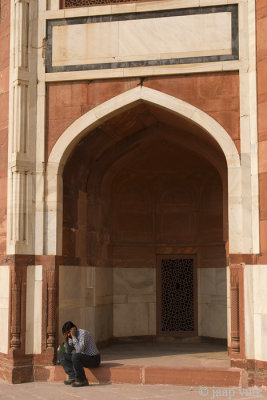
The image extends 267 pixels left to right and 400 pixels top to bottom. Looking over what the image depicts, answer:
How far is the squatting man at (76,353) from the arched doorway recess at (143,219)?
1.30 meters

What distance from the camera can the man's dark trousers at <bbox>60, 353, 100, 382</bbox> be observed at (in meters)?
7.11

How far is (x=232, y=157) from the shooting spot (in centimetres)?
735

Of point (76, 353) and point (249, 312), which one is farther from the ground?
point (249, 312)

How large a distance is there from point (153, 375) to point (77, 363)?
3.28 ft

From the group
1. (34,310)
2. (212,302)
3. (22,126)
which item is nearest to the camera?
(34,310)

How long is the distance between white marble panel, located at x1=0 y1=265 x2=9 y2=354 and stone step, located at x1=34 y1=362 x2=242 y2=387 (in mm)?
579

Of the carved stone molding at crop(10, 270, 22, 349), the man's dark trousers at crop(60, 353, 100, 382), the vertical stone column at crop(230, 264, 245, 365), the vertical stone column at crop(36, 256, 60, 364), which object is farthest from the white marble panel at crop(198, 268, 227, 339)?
the carved stone molding at crop(10, 270, 22, 349)

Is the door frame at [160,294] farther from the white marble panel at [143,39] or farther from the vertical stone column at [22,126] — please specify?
the white marble panel at [143,39]

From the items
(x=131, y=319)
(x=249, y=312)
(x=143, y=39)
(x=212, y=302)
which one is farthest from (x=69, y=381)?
(x=143, y=39)

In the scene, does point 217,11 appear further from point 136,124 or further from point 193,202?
point 193,202

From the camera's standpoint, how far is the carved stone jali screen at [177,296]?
32.4 ft

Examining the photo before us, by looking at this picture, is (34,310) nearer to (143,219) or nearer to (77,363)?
(77,363)

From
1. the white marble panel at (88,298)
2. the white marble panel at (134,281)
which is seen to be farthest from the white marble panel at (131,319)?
the white marble panel at (134,281)

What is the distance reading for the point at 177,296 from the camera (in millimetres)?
9953
